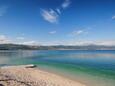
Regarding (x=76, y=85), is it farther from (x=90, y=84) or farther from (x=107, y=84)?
(x=107, y=84)

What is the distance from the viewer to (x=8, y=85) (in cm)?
1416

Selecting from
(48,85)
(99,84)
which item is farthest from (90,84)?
(48,85)

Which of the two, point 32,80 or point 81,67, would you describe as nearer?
point 32,80

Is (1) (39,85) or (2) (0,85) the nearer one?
(2) (0,85)

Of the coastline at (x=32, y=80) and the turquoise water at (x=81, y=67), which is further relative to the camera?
the turquoise water at (x=81, y=67)

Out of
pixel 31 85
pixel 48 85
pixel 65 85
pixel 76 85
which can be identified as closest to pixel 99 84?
pixel 76 85

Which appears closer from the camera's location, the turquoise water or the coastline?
the coastline

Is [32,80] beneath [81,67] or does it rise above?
above

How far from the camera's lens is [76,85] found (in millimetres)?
17156

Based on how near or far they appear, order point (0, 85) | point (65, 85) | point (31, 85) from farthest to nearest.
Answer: point (65, 85), point (31, 85), point (0, 85)

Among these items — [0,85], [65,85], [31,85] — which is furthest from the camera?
[65,85]

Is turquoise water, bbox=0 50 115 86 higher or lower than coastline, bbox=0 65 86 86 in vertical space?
lower

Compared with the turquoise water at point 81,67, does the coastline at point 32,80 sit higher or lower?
higher

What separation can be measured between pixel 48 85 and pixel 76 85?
3180 mm
